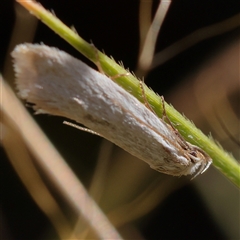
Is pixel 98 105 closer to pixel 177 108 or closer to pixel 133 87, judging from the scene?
pixel 133 87

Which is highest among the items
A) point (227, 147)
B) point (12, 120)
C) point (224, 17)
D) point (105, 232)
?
point (224, 17)

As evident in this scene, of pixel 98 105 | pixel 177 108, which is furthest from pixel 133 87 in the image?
pixel 177 108

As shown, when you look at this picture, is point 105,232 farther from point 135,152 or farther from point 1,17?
point 1,17

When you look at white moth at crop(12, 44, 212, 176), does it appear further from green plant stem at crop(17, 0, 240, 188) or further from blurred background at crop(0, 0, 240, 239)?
blurred background at crop(0, 0, 240, 239)

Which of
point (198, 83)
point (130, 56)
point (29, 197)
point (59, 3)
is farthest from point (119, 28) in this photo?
point (29, 197)

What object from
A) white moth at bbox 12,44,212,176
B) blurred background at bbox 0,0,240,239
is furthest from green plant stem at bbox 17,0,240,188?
blurred background at bbox 0,0,240,239

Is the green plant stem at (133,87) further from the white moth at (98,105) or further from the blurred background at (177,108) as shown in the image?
the blurred background at (177,108)

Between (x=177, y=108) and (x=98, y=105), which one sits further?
(x=177, y=108)
